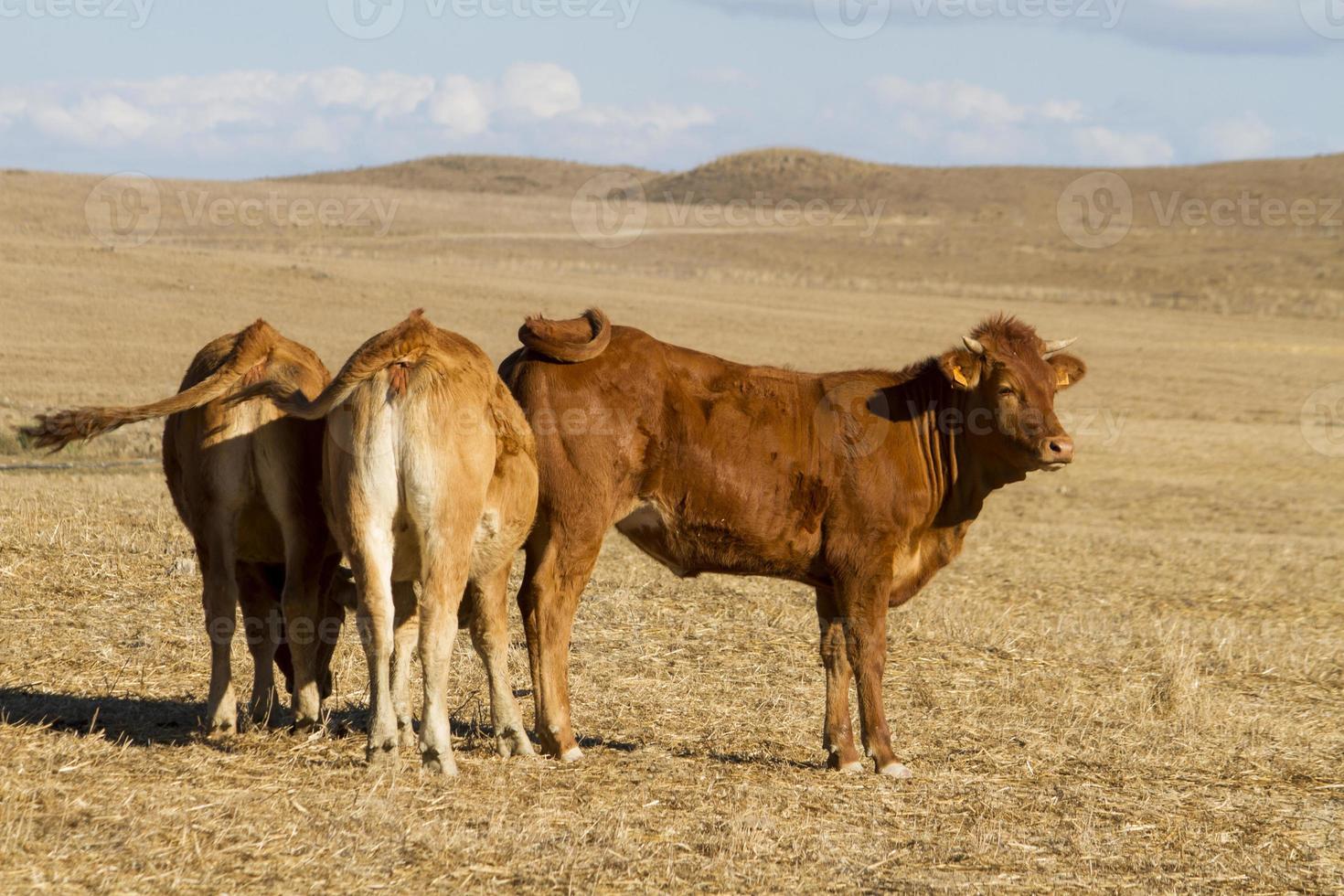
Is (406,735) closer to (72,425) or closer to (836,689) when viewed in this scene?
(72,425)

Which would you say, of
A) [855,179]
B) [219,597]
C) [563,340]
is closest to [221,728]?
[219,597]

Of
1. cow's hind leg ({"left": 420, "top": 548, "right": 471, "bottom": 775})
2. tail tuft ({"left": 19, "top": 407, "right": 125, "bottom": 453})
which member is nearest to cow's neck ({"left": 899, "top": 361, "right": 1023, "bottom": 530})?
cow's hind leg ({"left": 420, "top": 548, "right": 471, "bottom": 775})

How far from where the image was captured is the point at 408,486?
→ 596 cm

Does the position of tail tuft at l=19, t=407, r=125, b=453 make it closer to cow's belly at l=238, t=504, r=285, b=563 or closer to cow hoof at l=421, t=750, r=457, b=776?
cow's belly at l=238, t=504, r=285, b=563

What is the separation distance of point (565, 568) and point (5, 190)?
5638 cm

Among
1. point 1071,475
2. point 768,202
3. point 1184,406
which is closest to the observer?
point 1071,475

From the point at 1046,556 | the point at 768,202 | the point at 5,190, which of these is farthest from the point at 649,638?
the point at 768,202

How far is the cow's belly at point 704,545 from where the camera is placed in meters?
7.36

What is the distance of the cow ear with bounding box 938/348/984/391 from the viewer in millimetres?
7660

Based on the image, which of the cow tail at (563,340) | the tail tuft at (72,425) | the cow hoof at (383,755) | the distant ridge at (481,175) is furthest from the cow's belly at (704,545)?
the distant ridge at (481,175)

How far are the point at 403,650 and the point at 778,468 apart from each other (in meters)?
2.09

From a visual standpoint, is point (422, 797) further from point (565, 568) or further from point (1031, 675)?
point (1031, 675)

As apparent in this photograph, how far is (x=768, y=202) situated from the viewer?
323 feet

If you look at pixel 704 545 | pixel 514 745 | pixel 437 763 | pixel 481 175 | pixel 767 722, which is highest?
pixel 481 175
